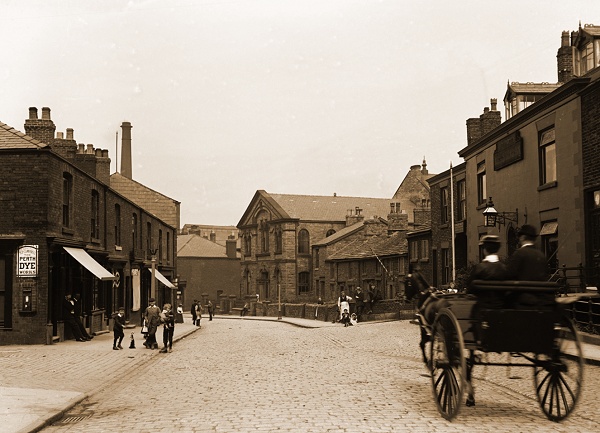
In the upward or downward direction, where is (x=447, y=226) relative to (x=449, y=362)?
upward

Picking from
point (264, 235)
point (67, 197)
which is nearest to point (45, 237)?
point (67, 197)

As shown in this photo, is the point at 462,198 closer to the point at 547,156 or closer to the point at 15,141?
the point at 547,156

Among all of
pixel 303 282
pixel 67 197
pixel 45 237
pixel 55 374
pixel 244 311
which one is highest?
pixel 67 197

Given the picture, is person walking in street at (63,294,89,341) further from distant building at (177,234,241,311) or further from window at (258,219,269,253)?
distant building at (177,234,241,311)

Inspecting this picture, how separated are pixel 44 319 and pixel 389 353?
1025 cm

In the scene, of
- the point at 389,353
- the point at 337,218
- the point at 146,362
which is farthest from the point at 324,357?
the point at 337,218

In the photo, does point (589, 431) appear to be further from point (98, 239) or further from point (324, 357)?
point (98, 239)

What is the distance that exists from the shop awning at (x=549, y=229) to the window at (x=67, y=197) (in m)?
15.4

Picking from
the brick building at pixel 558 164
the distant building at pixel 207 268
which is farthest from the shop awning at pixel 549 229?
the distant building at pixel 207 268

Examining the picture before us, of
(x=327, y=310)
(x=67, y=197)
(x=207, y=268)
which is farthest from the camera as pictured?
(x=207, y=268)

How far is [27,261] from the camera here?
Result: 2170cm

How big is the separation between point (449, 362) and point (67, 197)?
62.7 ft

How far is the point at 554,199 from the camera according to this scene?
73.4 feet

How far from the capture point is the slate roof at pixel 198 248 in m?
87.2
